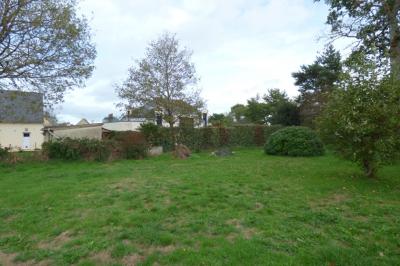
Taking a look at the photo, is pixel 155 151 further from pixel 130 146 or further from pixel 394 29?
pixel 394 29

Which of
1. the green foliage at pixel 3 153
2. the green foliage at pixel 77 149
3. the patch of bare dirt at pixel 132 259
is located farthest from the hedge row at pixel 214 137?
the patch of bare dirt at pixel 132 259

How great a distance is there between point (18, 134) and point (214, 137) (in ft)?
67.8

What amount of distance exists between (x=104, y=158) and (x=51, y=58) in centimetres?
492

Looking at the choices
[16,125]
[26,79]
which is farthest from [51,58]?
[16,125]

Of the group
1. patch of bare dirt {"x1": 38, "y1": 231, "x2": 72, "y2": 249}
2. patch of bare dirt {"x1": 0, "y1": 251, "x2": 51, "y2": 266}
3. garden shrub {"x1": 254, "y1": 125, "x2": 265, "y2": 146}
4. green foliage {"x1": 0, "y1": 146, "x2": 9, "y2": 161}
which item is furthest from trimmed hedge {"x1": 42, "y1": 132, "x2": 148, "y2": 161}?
patch of bare dirt {"x1": 0, "y1": 251, "x2": 51, "y2": 266}

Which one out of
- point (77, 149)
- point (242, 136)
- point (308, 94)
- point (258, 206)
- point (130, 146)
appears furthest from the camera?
point (308, 94)

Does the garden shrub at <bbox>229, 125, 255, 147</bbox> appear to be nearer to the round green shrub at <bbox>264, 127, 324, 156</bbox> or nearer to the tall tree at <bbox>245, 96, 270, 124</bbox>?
the round green shrub at <bbox>264, 127, 324, 156</bbox>

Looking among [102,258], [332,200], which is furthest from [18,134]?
[332,200]

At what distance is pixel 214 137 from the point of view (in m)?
21.0

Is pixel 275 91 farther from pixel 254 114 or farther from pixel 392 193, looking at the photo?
pixel 392 193

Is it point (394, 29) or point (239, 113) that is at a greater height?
point (394, 29)

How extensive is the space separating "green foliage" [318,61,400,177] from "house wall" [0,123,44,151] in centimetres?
2864

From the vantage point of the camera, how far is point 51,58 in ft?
42.8

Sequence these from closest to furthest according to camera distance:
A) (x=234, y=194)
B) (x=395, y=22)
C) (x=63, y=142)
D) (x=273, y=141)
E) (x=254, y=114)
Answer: (x=234, y=194) → (x=395, y=22) → (x=63, y=142) → (x=273, y=141) → (x=254, y=114)
